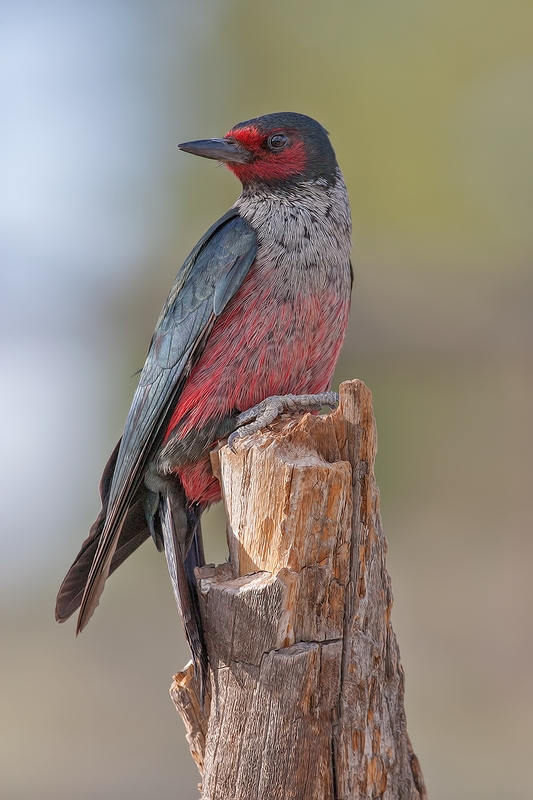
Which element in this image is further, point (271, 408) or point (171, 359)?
point (171, 359)

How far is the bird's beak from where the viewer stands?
3.10 meters

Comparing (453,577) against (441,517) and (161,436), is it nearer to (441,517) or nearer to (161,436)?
(441,517)

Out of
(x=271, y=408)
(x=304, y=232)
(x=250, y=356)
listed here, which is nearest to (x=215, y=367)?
(x=250, y=356)

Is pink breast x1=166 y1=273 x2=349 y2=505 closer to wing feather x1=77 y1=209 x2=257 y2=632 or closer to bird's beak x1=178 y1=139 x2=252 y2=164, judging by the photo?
wing feather x1=77 y1=209 x2=257 y2=632

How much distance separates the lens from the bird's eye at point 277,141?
312 centimetres

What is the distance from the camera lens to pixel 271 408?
8.66 ft

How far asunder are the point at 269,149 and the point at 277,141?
0.05 m

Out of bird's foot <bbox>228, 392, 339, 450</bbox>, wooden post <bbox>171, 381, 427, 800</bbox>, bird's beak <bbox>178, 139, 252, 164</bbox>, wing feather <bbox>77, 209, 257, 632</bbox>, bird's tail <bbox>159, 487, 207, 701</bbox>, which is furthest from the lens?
bird's beak <bbox>178, 139, 252, 164</bbox>

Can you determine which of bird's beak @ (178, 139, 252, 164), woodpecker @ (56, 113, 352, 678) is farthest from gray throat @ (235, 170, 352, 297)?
bird's beak @ (178, 139, 252, 164)

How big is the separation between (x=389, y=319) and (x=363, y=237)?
136 cm

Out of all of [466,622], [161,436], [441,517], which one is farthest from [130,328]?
[161,436]

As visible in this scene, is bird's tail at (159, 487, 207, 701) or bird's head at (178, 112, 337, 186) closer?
bird's tail at (159, 487, 207, 701)

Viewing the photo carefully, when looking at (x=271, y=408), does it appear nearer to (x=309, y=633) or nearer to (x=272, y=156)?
(x=309, y=633)

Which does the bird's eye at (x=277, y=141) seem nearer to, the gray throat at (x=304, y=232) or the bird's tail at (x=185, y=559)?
the gray throat at (x=304, y=232)
